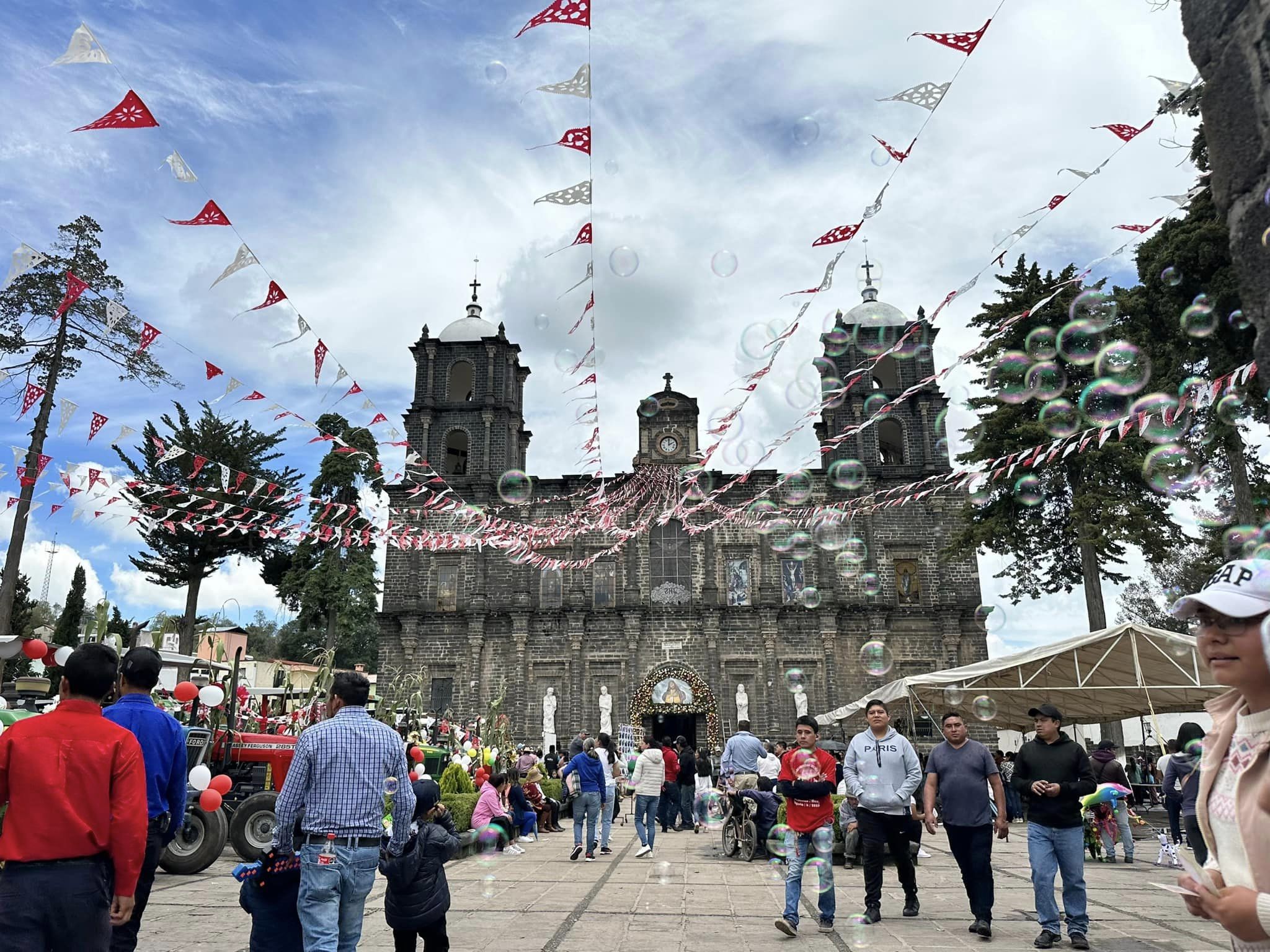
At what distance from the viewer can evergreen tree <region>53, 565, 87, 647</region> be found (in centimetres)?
2969

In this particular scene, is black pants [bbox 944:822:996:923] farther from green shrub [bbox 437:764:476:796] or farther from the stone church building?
the stone church building

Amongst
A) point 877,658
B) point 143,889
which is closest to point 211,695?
point 143,889

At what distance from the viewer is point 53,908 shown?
3.03 m

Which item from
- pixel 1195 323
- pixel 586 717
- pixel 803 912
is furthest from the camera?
pixel 586 717

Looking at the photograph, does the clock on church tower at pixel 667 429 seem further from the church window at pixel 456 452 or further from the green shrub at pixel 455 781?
the green shrub at pixel 455 781

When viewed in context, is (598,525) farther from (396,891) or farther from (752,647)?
(396,891)

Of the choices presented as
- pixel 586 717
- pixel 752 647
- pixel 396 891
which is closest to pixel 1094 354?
pixel 396 891

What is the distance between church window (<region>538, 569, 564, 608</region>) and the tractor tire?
74.9 feet

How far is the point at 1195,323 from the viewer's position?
1028 cm

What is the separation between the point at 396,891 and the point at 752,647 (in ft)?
89.0

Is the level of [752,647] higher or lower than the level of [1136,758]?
higher

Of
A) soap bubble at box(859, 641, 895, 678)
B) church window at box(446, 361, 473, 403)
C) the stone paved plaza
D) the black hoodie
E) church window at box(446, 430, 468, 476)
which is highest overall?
church window at box(446, 361, 473, 403)

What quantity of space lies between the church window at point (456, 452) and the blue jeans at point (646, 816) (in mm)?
23806

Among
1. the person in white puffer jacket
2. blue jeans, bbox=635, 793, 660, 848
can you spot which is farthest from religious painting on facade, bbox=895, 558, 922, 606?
blue jeans, bbox=635, 793, 660, 848
